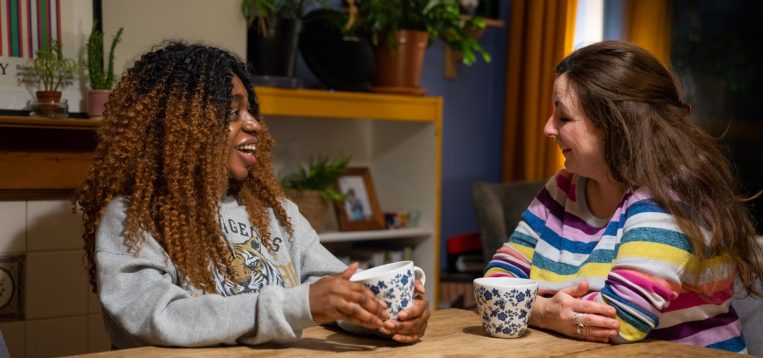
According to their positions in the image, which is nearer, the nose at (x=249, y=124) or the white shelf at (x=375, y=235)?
the nose at (x=249, y=124)

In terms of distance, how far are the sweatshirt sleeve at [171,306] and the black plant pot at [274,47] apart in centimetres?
146

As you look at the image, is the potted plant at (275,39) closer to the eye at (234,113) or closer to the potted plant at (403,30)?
the potted plant at (403,30)

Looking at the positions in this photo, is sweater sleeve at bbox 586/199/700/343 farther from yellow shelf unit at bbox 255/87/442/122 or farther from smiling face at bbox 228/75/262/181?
yellow shelf unit at bbox 255/87/442/122

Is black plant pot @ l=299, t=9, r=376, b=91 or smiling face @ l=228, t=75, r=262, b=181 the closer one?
smiling face @ l=228, t=75, r=262, b=181

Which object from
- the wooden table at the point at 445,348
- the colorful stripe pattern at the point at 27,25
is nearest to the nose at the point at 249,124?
the wooden table at the point at 445,348

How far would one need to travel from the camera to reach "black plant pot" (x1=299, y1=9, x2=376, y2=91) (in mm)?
2826

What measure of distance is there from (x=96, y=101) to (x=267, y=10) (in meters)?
0.76

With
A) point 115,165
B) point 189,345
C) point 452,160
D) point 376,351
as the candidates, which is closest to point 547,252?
point 376,351

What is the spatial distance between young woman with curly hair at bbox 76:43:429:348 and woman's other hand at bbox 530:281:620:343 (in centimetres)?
20

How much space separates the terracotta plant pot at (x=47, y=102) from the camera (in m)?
1.99

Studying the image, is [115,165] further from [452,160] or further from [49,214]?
[452,160]

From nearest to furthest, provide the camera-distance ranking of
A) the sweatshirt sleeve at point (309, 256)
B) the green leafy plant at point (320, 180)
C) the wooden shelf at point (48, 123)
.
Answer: the sweatshirt sleeve at point (309, 256), the wooden shelf at point (48, 123), the green leafy plant at point (320, 180)

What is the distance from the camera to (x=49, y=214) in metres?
2.10

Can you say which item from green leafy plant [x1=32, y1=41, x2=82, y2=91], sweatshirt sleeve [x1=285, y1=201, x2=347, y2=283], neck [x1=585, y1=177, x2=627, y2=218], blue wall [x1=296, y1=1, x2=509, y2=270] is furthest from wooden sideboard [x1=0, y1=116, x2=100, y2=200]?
blue wall [x1=296, y1=1, x2=509, y2=270]
